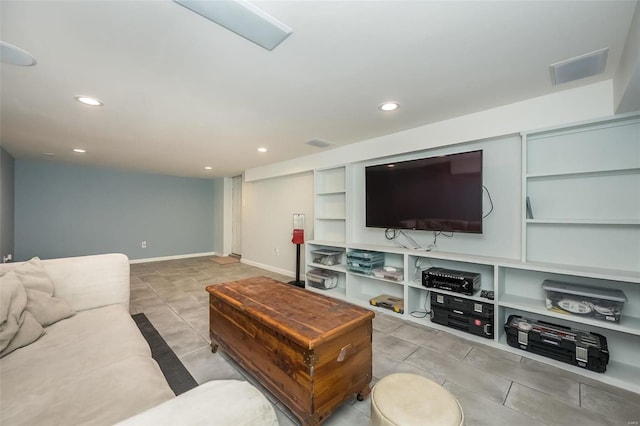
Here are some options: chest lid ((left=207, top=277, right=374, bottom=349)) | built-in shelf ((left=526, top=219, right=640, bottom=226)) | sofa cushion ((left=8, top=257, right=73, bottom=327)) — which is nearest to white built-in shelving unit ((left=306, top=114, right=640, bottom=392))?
built-in shelf ((left=526, top=219, right=640, bottom=226))

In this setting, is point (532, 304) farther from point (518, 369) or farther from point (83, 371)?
point (83, 371)

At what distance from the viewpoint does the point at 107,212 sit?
5898 millimetres

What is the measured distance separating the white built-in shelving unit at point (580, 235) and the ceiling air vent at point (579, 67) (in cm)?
43

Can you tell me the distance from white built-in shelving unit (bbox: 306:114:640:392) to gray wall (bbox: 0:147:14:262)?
597 centimetres

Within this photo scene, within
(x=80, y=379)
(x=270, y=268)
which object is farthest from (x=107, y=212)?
(x=80, y=379)

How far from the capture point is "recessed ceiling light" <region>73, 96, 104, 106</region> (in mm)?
2191

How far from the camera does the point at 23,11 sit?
127 cm

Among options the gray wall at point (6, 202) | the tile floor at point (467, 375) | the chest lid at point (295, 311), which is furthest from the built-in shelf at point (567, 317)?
the gray wall at point (6, 202)

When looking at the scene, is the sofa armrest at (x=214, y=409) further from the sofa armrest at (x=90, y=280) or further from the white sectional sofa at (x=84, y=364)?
the sofa armrest at (x=90, y=280)

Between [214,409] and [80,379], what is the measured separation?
0.96 m

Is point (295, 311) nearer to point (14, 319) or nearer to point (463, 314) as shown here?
point (14, 319)

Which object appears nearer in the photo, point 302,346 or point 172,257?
point 302,346

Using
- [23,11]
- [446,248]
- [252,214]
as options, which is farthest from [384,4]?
[252,214]

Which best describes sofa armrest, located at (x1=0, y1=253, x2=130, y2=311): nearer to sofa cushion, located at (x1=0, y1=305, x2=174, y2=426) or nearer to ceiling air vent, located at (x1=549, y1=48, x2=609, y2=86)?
sofa cushion, located at (x1=0, y1=305, x2=174, y2=426)
